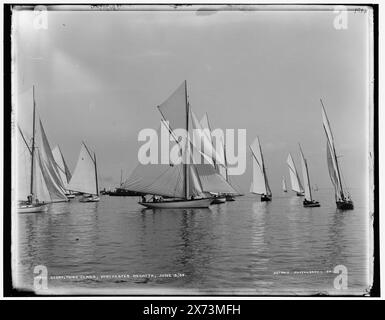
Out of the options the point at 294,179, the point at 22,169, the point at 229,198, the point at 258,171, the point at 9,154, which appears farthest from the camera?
the point at 229,198

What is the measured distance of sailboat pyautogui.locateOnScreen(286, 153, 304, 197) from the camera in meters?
7.02

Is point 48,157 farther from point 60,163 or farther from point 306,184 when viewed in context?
point 306,184

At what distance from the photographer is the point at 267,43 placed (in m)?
6.61

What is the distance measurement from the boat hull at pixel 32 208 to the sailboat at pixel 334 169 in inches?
139

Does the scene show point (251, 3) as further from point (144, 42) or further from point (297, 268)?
point (297, 268)

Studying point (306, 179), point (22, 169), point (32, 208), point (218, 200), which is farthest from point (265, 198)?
point (22, 169)

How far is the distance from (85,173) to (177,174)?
4.84 feet

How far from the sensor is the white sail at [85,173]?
22.3 ft

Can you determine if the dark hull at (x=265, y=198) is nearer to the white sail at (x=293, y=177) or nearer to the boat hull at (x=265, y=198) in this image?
the boat hull at (x=265, y=198)

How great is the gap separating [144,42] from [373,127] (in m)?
2.81

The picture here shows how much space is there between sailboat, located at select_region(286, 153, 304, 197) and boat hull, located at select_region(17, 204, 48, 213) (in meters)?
3.07

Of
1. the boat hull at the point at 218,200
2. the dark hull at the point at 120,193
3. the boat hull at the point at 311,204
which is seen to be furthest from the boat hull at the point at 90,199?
the boat hull at the point at 311,204

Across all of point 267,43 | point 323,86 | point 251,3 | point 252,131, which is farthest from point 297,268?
point 251,3

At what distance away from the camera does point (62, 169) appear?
723cm
